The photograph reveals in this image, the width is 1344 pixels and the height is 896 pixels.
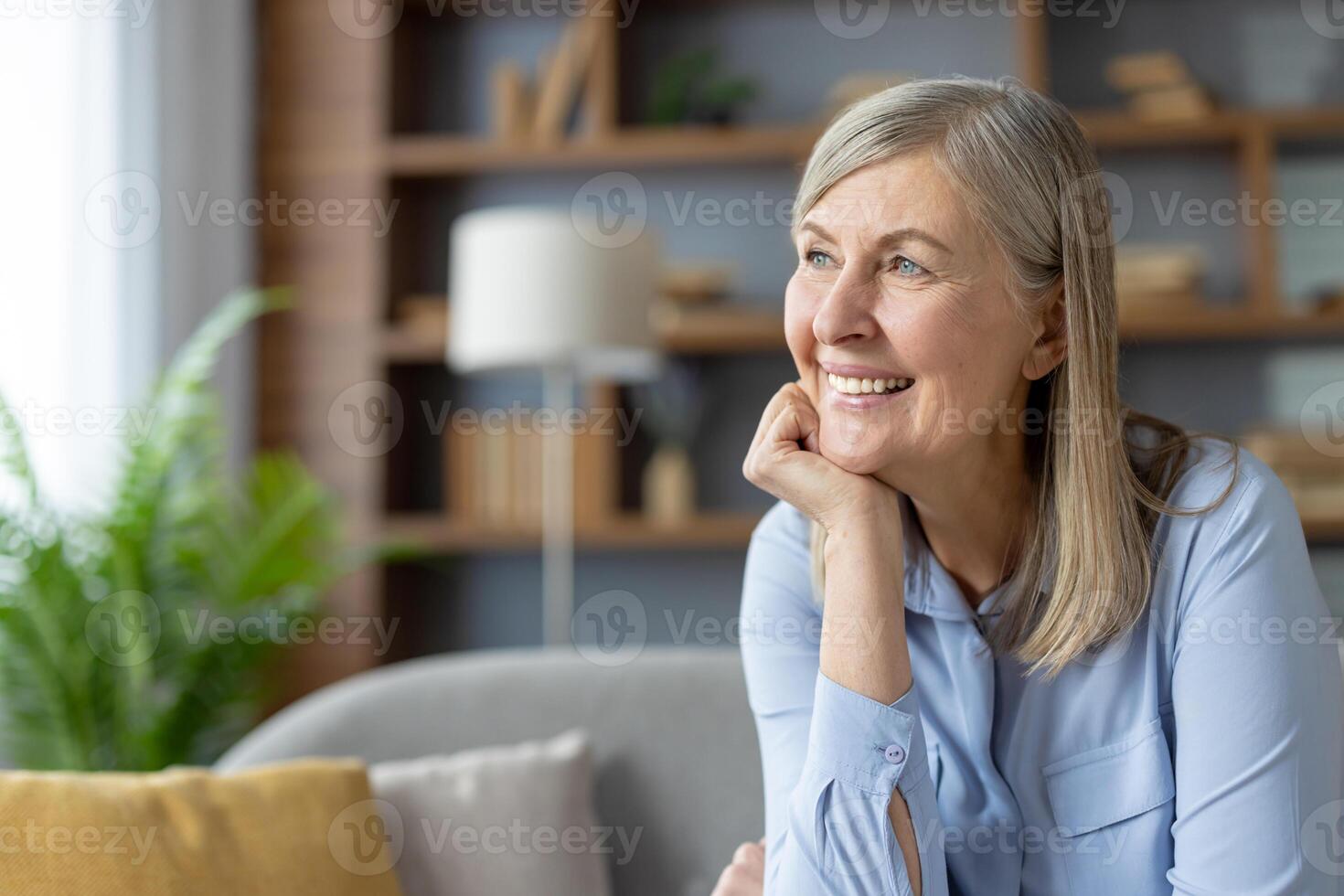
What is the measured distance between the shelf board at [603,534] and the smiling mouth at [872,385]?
2072mm

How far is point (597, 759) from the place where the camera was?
1923 millimetres

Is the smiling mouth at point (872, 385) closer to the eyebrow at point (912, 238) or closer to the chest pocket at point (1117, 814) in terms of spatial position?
the eyebrow at point (912, 238)

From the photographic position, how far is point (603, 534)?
350 centimetres

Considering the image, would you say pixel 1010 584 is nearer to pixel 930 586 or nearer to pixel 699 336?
pixel 930 586

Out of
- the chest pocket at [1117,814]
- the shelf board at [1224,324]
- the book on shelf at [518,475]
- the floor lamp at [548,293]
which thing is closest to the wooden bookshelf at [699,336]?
the book on shelf at [518,475]

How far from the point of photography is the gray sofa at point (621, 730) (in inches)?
73.5

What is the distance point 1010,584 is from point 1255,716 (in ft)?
0.91

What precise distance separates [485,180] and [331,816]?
8.41 ft

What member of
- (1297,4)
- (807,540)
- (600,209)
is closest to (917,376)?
(807,540)

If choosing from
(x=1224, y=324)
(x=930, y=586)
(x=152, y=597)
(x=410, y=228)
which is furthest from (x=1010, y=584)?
(x=410, y=228)

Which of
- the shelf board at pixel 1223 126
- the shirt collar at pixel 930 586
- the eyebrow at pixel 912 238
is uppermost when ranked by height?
the shelf board at pixel 1223 126

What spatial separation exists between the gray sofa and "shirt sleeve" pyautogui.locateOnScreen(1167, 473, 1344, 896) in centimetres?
75

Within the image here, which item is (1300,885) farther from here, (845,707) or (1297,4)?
(1297,4)

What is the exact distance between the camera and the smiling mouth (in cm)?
133
